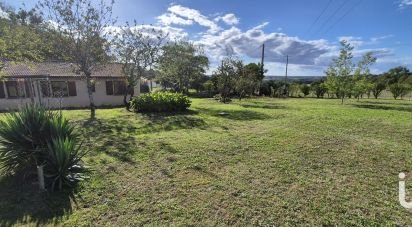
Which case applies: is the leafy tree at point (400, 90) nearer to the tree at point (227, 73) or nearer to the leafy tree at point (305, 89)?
the leafy tree at point (305, 89)

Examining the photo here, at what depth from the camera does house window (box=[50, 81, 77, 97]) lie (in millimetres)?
16406

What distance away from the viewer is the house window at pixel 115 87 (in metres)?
18.1

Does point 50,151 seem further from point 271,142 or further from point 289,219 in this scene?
point 271,142

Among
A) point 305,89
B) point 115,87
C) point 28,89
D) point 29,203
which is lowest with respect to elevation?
point 29,203

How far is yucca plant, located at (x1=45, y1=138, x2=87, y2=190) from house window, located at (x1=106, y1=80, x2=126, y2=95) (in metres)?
15.0

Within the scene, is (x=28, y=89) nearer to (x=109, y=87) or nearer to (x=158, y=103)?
(x=109, y=87)

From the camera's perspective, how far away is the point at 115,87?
1845 centimetres

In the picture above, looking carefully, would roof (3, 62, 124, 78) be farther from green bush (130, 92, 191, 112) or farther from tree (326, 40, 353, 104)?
tree (326, 40, 353, 104)

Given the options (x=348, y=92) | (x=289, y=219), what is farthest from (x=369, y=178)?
(x=348, y=92)

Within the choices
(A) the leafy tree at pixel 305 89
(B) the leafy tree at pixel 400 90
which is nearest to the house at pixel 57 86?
(A) the leafy tree at pixel 305 89

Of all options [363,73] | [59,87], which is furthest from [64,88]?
[363,73]

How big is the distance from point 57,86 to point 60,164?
1524 centimetres

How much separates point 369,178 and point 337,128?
177 inches

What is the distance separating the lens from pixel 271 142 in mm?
6398
